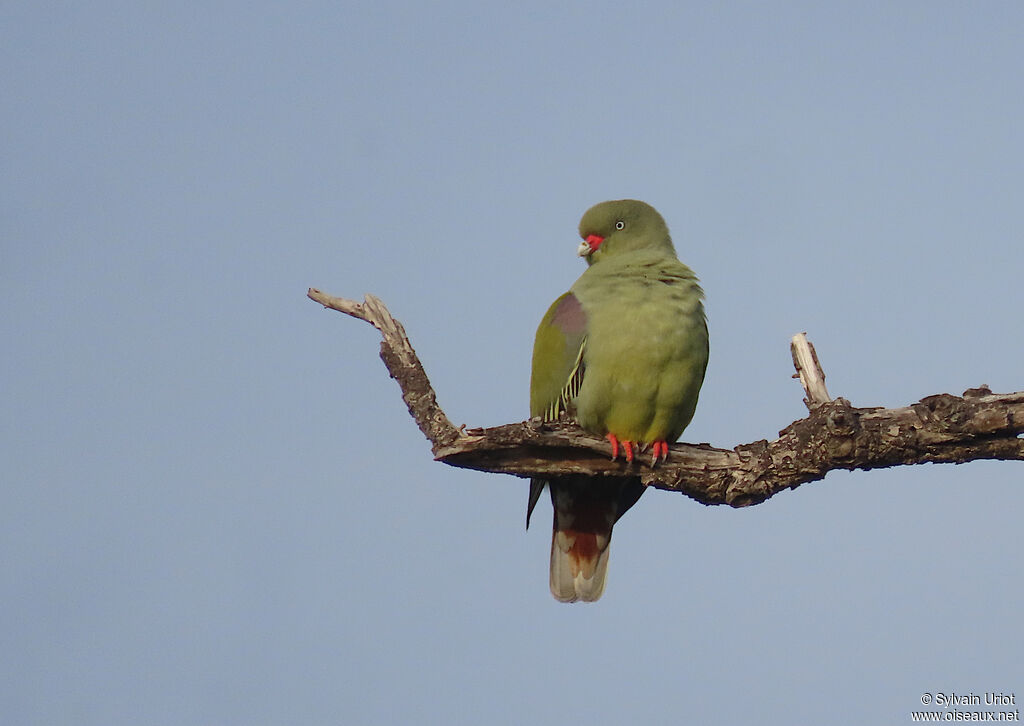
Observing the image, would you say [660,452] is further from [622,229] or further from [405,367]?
[622,229]

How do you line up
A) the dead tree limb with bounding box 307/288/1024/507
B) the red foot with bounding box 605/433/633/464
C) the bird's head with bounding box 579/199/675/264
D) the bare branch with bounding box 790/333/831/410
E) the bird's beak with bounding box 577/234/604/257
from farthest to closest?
the bird's beak with bounding box 577/234/604/257 → the bird's head with bounding box 579/199/675/264 → the red foot with bounding box 605/433/633/464 → the bare branch with bounding box 790/333/831/410 → the dead tree limb with bounding box 307/288/1024/507

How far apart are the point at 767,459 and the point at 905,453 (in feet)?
2.16

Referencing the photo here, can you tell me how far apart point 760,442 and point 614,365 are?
36.2 inches

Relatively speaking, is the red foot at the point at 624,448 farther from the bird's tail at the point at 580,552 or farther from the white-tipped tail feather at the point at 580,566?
the white-tipped tail feather at the point at 580,566

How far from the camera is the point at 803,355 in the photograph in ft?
18.0

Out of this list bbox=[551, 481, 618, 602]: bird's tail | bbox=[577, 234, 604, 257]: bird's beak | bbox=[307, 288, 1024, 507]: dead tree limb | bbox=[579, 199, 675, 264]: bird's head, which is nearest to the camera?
bbox=[307, 288, 1024, 507]: dead tree limb

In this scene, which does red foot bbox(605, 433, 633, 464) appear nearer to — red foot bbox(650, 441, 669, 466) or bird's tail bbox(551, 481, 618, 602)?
red foot bbox(650, 441, 669, 466)

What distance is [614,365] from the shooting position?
5.92 m

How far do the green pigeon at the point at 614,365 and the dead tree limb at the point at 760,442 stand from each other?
0.21m

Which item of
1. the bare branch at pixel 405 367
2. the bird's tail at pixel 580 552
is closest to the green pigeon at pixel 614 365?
the bird's tail at pixel 580 552

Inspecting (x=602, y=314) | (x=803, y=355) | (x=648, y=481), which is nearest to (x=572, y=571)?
(x=648, y=481)

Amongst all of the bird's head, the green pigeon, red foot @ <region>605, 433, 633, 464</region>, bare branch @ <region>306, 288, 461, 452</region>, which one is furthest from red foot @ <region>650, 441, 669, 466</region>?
the bird's head

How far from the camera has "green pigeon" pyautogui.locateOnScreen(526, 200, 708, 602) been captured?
5910 millimetres

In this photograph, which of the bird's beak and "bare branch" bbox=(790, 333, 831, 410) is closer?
"bare branch" bbox=(790, 333, 831, 410)
